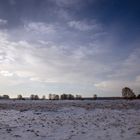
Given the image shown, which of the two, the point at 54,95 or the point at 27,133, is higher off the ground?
the point at 54,95

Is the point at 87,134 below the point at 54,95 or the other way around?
below

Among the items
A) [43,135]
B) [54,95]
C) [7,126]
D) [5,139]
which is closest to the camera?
[5,139]

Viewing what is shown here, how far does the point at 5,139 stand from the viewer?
1519 centimetres

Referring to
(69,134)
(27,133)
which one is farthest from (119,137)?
(27,133)

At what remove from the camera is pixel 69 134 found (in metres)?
17.0

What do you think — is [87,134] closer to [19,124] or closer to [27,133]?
[27,133]

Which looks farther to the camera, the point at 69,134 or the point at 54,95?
the point at 54,95

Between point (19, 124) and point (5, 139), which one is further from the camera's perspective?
point (19, 124)

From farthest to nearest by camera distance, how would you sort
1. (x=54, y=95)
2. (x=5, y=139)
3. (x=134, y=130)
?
(x=54, y=95), (x=134, y=130), (x=5, y=139)

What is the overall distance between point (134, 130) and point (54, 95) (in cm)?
10088

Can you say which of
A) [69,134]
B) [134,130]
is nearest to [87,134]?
[69,134]

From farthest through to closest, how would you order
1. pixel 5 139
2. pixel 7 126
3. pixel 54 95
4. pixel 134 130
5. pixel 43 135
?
pixel 54 95 → pixel 7 126 → pixel 134 130 → pixel 43 135 → pixel 5 139

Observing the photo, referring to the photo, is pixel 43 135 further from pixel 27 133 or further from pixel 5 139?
pixel 5 139

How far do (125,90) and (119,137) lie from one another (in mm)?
72344
